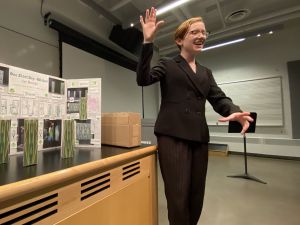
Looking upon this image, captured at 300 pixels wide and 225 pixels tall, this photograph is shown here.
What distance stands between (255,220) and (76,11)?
3972 millimetres

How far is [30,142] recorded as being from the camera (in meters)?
0.66

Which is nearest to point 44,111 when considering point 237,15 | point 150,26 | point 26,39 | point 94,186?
point 94,186

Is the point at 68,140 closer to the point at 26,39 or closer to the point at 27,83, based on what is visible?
the point at 27,83

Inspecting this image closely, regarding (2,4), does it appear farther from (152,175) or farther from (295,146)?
(295,146)

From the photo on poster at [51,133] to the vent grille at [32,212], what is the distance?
52 cm

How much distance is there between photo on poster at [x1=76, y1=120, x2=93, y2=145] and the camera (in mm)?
A: 1054

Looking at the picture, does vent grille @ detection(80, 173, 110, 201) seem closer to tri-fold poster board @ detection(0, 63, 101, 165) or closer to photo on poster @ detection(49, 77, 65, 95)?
tri-fold poster board @ detection(0, 63, 101, 165)

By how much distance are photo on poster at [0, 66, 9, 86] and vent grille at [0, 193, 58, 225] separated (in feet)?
1.86

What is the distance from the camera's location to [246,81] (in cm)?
498

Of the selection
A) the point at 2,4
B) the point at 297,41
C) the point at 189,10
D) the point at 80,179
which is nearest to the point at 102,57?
the point at 2,4

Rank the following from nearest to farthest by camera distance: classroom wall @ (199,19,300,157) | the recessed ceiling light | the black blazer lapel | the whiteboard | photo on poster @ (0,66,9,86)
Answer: photo on poster @ (0,66,9,86), the black blazer lapel, the recessed ceiling light, classroom wall @ (199,19,300,157), the whiteboard

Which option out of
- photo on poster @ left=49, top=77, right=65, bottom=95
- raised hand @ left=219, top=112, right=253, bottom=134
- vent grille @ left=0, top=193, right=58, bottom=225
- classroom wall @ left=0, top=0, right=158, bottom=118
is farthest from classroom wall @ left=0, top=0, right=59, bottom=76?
raised hand @ left=219, top=112, right=253, bottom=134

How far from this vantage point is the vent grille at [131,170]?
0.84 meters

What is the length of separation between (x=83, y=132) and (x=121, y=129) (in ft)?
0.71
